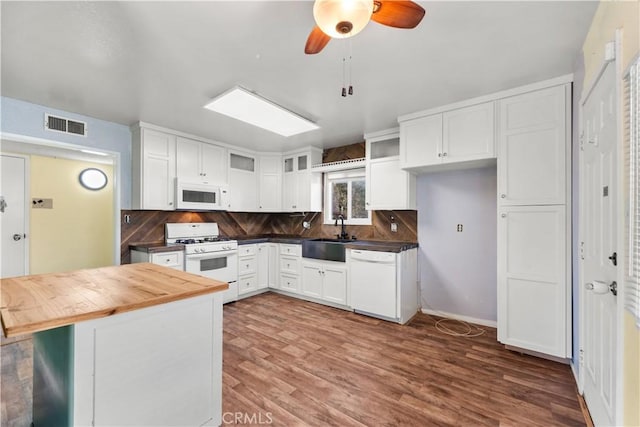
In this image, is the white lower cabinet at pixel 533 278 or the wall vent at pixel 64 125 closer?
the white lower cabinet at pixel 533 278

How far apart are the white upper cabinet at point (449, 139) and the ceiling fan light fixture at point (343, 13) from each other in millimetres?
1981

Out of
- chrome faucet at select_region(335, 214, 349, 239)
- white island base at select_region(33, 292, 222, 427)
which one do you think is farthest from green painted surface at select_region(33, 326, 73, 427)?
chrome faucet at select_region(335, 214, 349, 239)

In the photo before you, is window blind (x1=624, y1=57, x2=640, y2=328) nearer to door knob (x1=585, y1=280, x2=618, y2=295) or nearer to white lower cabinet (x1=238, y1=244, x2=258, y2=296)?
door knob (x1=585, y1=280, x2=618, y2=295)

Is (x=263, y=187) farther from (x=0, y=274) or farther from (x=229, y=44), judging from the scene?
(x=0, y=274)

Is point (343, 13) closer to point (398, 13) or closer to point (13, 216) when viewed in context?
point (398, 13)

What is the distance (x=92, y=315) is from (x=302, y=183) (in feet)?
11.8

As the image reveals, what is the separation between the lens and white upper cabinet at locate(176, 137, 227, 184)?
366 cm

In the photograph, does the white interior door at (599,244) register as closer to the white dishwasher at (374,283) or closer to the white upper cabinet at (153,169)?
the white dishwasher at (374,283)

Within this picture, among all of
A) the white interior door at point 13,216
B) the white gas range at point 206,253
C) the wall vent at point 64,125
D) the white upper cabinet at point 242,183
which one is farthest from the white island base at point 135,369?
the white interior door at point 13,216

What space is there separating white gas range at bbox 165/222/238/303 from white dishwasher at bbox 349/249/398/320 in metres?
1.72

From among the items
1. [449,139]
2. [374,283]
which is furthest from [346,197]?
[449,139]

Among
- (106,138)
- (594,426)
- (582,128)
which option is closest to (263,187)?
(106,138)

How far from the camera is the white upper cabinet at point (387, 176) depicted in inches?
131

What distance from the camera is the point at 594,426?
1.54 m
